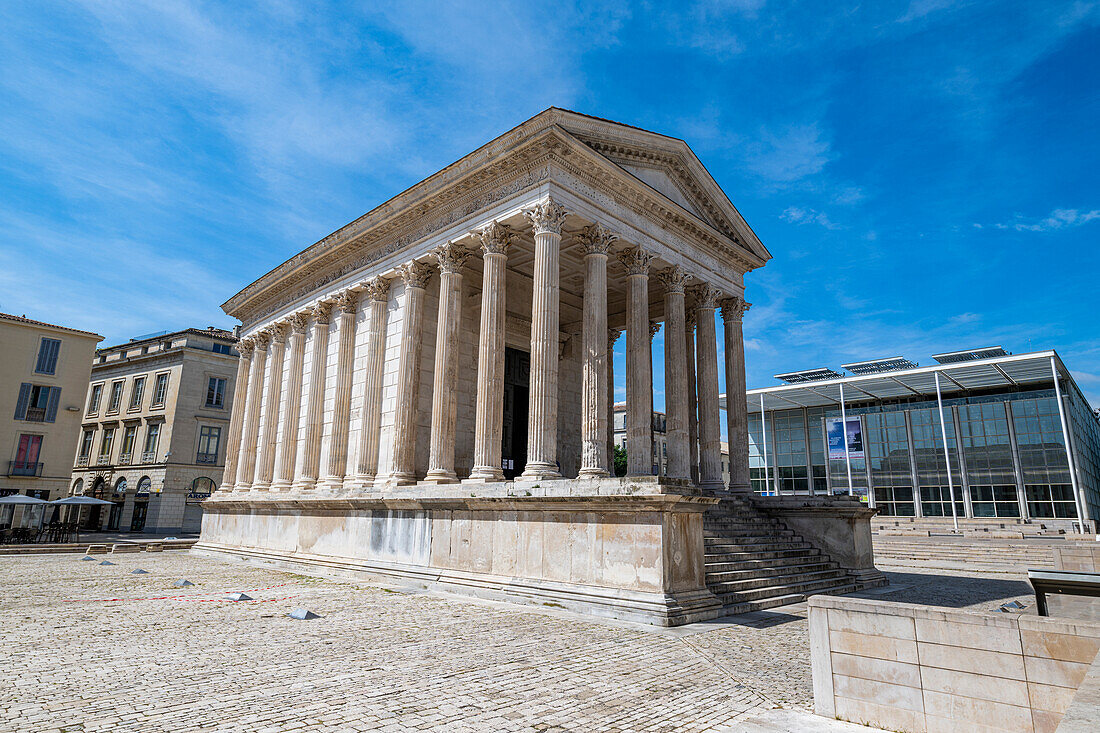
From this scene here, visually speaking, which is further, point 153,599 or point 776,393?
point 776,393

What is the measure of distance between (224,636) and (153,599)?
5.00 meters

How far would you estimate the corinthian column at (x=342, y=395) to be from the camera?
21000 millimetres

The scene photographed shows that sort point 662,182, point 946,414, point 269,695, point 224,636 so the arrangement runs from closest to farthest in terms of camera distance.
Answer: point 269,695, point 224,636, point 662,182, point 946,414

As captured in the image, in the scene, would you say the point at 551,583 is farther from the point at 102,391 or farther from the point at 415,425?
the point at 102,391

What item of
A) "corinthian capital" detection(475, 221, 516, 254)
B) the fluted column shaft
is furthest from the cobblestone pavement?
"corinthian capital" detection(475, 221, 516, 254)

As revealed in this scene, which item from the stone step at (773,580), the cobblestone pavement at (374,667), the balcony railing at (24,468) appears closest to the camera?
the cobblestone pavement at (374,667)

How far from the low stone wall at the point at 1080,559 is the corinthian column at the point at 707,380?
8.84 m

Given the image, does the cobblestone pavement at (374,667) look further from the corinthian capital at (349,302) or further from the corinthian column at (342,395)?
the corinthian capital at (349,302)

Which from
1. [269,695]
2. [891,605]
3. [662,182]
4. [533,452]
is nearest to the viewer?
[891,605]

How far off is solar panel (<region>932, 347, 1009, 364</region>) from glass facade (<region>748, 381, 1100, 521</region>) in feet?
14.2

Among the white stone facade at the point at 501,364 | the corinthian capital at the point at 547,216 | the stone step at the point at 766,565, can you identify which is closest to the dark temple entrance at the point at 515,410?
the white stone facade at the point at 501,364

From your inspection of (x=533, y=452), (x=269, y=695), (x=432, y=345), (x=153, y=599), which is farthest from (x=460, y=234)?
(x=269, y=695)

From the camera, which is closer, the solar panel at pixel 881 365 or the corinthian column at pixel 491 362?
the corinthian column at pixel 491 362

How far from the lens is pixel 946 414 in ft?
163
